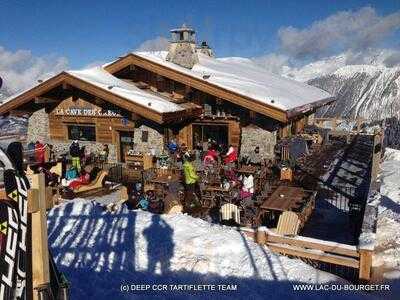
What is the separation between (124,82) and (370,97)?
155723mm

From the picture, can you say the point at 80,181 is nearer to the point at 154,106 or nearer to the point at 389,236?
the point at 154,106

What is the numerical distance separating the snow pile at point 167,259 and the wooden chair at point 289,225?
773 mm

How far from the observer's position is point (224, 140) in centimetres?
1806

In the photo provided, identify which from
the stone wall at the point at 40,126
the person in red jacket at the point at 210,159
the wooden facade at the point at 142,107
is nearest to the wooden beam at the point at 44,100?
the wooden facade at the point at 142,107

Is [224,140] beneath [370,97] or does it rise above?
beneath

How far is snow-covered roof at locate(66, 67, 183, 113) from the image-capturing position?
1574 centimetres

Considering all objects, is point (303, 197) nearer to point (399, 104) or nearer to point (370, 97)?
point (399, 104)

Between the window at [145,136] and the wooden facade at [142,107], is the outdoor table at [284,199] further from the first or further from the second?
the window at [145,136]

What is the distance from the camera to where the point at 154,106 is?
15.6 metres

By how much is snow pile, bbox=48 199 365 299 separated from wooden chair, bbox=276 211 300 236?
77 cm

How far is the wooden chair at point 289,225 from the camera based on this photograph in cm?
972

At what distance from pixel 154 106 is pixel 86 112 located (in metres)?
4.34

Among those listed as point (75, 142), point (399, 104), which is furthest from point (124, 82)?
point (399, 104)

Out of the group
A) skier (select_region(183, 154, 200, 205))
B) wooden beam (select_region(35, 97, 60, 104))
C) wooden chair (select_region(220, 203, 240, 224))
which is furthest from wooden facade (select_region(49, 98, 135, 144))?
wooden chair (select_region(220, 203, 240, 224))
